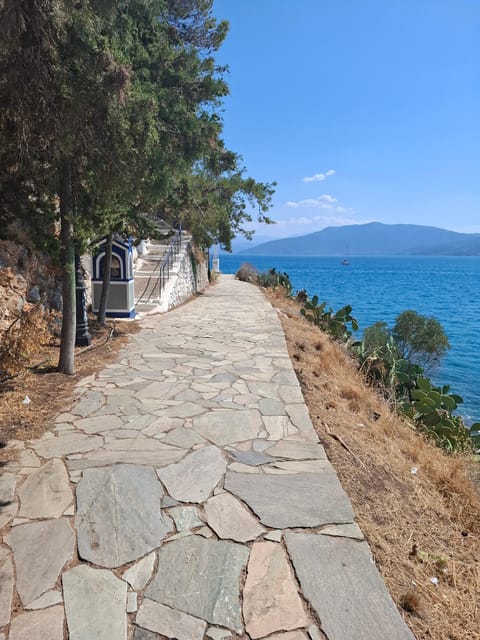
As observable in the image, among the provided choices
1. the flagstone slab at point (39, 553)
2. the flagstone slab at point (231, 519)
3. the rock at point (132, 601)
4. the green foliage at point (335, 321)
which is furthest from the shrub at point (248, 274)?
the rock at point (132, 601)

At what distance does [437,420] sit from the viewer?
5.70 m

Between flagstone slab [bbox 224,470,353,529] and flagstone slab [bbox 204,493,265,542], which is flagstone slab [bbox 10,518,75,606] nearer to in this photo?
flagstone slab [bbox 204,493,265,542]

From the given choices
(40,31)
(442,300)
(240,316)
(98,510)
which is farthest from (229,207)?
(442,300)

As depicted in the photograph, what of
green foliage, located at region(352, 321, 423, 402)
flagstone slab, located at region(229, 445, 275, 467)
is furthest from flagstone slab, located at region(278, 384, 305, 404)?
green foliage, located at region(352, 321, 423, 402)

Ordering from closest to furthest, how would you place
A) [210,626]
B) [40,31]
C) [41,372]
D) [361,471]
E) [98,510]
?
[210,626], [98,510], [40,31], [361,471], [41,372]

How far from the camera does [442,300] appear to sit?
3778 cm

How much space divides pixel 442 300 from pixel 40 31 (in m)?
40.1

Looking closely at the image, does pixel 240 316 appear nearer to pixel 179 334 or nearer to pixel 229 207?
pixel 179 334

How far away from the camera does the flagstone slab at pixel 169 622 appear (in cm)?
182

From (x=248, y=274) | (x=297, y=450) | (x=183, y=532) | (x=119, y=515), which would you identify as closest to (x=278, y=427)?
(x=297, y=450)

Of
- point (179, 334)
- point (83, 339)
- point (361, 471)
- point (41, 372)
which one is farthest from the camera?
point (179, 334)

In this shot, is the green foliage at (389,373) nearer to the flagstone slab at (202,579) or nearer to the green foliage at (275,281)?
the flagstone slab at (202,579)

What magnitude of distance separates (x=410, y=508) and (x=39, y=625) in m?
2.38

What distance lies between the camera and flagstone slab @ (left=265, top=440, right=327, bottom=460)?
11.1ft
